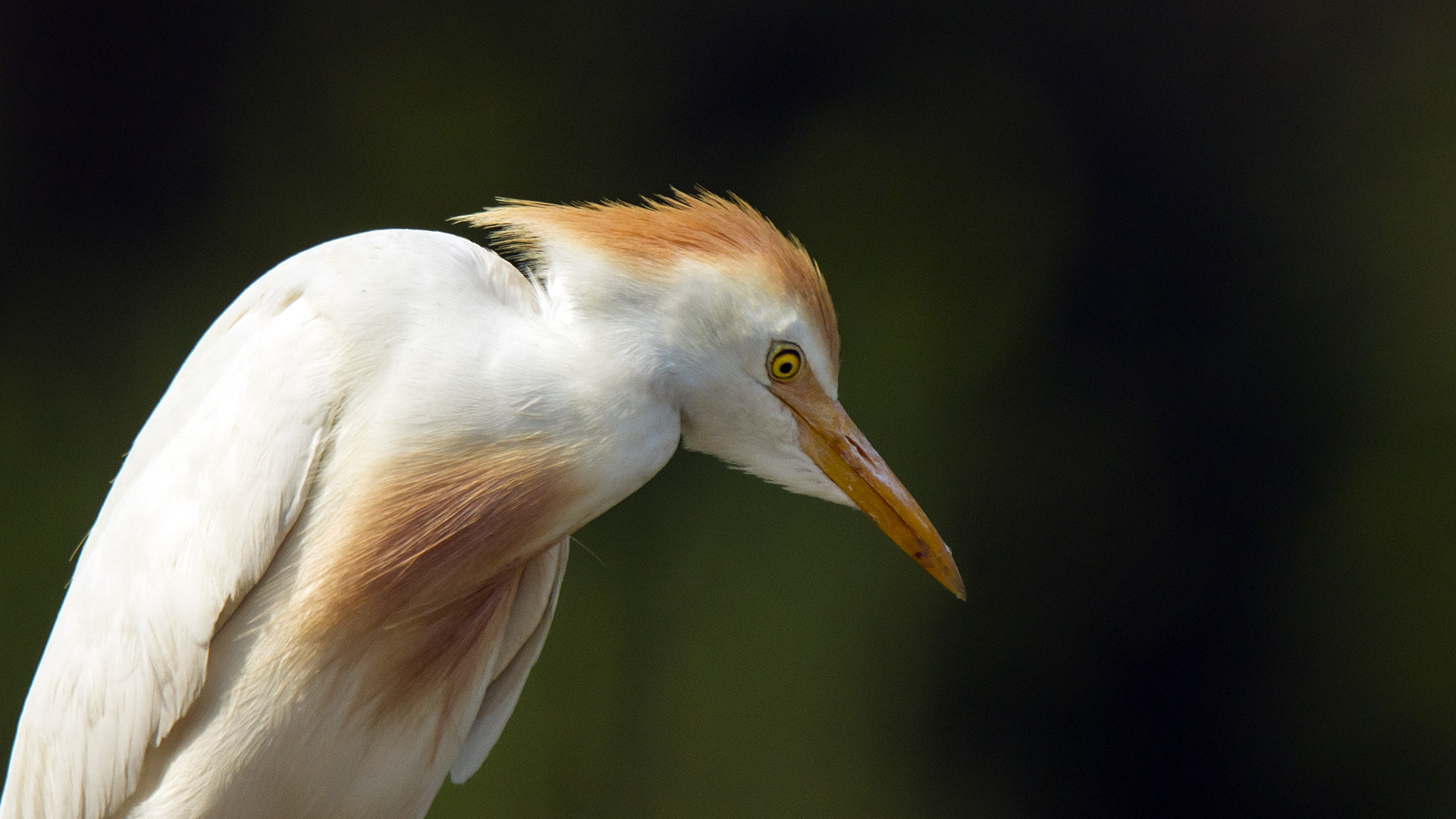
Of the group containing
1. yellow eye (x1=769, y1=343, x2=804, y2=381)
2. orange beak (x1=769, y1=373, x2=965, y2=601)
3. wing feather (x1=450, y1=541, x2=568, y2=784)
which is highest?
yellow eye (x1=769, y1=343, x2=804, y2=381)

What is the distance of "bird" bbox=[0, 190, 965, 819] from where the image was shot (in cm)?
58

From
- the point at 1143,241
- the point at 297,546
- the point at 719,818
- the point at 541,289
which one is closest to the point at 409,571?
the point at 297,546

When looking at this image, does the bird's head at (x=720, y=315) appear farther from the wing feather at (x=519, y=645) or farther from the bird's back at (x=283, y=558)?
the wing feather at (x=519, y=645)

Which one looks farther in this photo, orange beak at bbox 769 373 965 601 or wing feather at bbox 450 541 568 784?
wing feather at bbox 450 541 568 784

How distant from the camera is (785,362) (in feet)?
1.98

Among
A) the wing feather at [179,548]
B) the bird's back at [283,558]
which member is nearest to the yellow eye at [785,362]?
the bird's back at [283,558]

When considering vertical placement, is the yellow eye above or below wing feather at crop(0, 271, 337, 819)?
above

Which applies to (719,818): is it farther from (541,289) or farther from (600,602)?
(541,289)

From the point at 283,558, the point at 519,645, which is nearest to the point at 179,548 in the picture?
the point at 283,558

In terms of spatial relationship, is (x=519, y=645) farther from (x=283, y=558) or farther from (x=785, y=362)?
(x=785, y=362)

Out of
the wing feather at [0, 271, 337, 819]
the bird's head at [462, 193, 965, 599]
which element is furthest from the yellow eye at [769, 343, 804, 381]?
the wing feather at [0, 271, 337, 819]

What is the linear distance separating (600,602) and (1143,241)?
36.3 inches

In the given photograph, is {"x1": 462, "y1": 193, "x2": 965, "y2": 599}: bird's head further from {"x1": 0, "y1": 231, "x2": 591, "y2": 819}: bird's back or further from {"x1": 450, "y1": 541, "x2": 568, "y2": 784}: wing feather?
{"x1": 450, "y1": 541, "x2": 568, "y2": 784}: wing feather

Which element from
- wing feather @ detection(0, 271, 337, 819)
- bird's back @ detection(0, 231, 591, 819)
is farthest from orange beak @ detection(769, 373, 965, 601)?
wing feather @ detection(0, 271, 337, 819)
